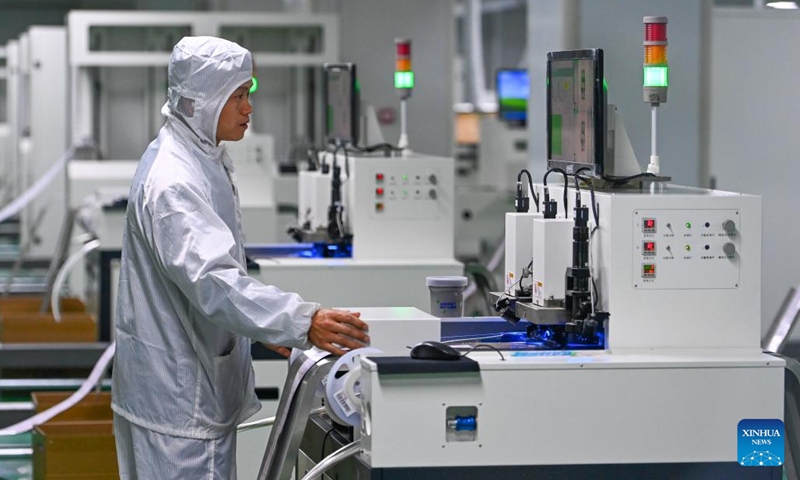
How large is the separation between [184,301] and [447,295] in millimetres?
811

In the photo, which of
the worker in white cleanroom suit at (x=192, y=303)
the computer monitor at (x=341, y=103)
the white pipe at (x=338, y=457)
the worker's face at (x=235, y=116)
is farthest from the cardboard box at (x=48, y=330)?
the white pipe at (x=338, y=457)

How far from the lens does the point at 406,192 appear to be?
16.3 feet

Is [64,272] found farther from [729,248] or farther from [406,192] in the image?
[729,248]

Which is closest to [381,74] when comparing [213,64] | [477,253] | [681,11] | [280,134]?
[280,134]

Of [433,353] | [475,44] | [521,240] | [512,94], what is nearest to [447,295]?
[521,240]

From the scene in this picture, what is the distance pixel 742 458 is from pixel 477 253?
24.2 feet

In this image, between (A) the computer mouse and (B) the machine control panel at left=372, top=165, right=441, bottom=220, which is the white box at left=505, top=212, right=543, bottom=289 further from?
(B) the machine control panel at left=372, top=165, right=441, bottom=220

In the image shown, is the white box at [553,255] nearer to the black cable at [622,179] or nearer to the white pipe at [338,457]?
the black cable at [622,179]

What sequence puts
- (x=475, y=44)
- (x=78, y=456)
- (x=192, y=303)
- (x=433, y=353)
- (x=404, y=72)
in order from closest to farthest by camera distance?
(x=433, y=353)
(x=192, y=303)
(x=78, y=456)
(x=404, y=72)
(x=475, y=44)

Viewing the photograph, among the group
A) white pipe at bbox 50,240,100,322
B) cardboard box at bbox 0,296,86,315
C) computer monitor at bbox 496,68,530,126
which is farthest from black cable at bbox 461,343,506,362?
computer monitor at bbox 496,68,530,126

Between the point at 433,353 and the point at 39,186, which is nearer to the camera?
the point at 433,353

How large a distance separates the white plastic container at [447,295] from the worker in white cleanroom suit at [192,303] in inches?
24.6

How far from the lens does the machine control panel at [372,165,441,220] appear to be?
4930mm

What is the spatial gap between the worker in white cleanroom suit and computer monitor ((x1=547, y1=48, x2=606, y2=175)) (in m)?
0.64
